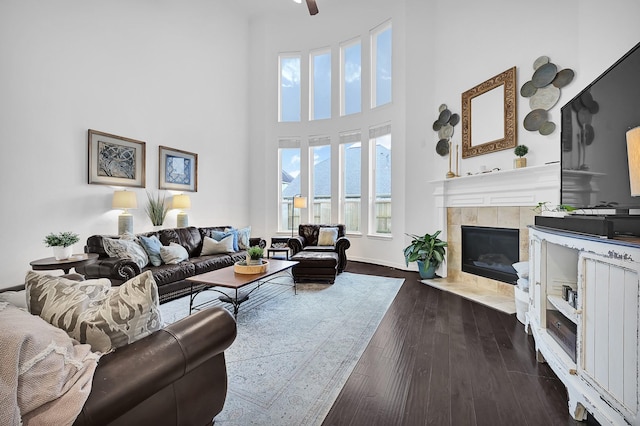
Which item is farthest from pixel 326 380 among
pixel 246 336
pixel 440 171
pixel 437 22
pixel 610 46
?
pixel 437 22

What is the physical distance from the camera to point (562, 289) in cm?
201

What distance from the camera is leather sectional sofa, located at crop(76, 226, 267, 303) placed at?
3.09 metres

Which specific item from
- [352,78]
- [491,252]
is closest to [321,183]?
[352,78]

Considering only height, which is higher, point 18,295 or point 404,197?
point 404,197

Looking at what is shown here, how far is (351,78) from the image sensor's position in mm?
6488

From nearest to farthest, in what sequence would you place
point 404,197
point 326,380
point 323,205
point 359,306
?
point 326,380 < point 359,306 < point 404,197 < point 323,205

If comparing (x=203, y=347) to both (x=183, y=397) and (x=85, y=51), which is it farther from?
(x=85, y=51)

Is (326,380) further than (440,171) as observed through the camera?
No

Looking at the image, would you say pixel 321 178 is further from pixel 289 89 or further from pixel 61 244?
pixel 61 244

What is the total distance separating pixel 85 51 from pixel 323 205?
4.81 metres

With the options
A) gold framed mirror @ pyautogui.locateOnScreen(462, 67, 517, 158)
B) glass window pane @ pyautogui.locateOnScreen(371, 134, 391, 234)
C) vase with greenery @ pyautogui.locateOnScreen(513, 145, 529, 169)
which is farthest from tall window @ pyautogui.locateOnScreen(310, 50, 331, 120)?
vase with greenery @ pyautogui.locateOnScreen(513, 145, 529, 169)

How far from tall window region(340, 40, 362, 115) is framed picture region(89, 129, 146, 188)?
13.8 feet

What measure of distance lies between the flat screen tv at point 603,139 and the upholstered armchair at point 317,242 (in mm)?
3173

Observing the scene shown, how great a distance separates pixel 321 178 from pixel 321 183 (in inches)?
4.8
